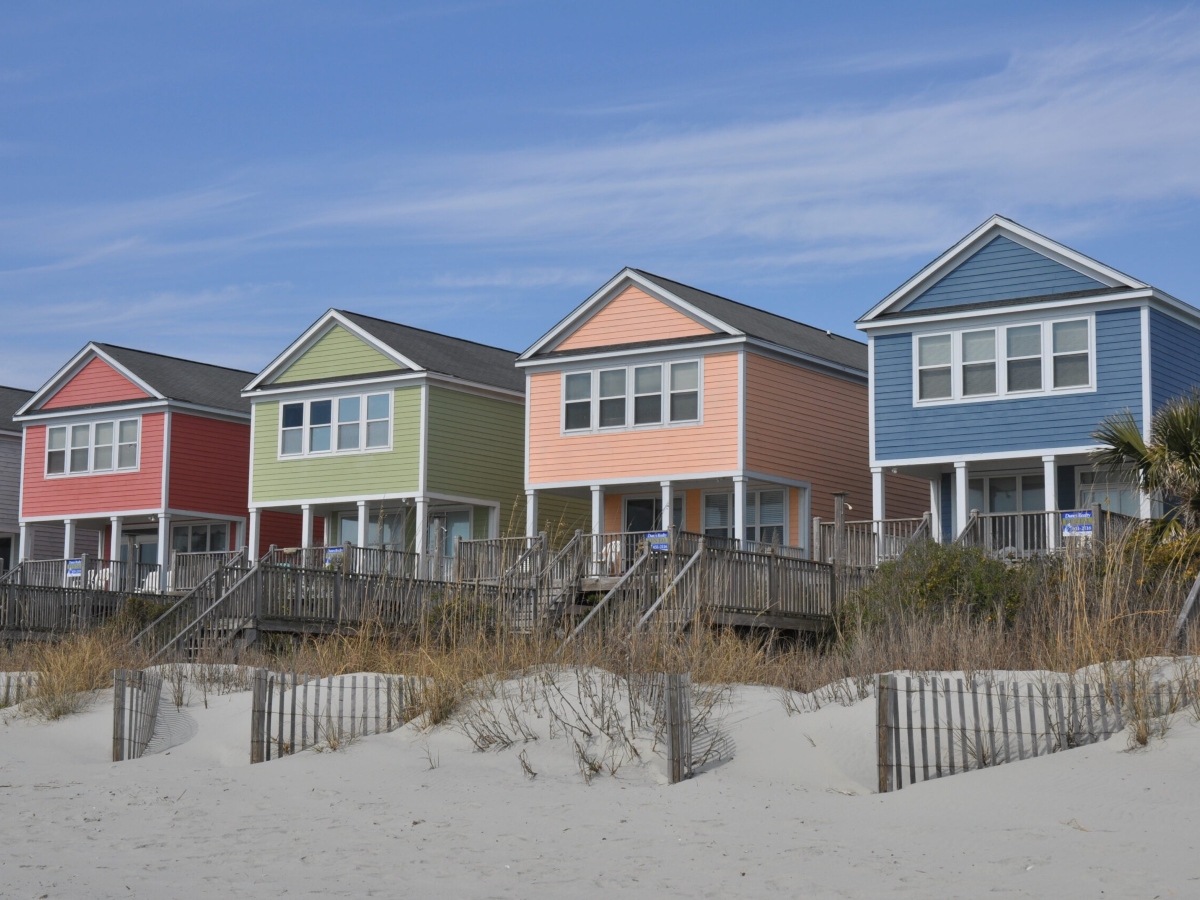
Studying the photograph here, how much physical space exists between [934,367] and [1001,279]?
1995 mm

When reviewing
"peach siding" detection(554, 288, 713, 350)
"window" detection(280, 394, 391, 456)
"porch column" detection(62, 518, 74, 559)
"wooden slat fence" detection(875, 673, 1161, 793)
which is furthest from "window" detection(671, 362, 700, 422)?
"wooden slat fence" detection(875, 673, 1161, 793)

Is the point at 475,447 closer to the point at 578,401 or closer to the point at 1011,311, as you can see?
the point at 578,401

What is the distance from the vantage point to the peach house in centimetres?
3108

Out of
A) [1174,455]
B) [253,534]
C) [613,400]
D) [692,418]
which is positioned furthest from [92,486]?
[1174,455]

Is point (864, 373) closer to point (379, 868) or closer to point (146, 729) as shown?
point (146, 729)

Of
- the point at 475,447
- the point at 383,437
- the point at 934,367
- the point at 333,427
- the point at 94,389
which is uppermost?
the point at 94,389

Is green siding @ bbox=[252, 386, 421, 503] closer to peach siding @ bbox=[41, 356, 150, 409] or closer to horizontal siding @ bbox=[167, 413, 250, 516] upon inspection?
horizontal siding @ bbox=[167, 413, 250, 516]

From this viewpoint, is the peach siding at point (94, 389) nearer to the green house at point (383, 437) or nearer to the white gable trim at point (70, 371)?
the white gable trim at point (70, 371)

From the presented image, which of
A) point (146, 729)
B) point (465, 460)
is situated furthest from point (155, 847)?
point (465, 460)

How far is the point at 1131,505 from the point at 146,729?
60.3 feet

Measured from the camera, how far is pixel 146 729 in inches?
622

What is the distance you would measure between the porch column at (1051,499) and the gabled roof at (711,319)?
6538 millimetres

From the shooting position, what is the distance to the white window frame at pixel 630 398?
31.4 metres

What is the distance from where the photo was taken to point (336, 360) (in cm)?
3706
